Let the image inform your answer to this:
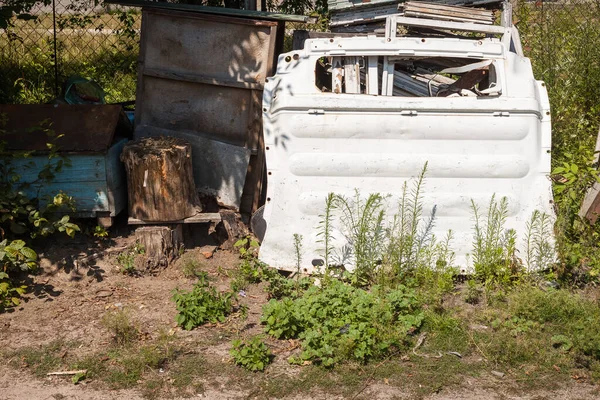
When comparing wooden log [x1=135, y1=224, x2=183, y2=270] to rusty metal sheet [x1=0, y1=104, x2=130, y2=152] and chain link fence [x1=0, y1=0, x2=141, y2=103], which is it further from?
chain link fence [x1=0, y1=0, x2=141, y2=103]

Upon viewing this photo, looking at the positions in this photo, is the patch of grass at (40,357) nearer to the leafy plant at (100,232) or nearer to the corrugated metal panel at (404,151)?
the leafy plant at (100,232)

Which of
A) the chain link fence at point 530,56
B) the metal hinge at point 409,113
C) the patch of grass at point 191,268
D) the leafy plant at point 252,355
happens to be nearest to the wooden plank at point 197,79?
the chain link fence at point 530,56

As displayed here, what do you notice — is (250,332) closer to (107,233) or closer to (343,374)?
(343,374)

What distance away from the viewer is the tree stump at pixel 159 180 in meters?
6.33

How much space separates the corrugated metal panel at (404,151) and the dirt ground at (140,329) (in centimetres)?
82

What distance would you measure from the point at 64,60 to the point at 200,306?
6187mm

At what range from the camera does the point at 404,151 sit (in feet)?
19.5

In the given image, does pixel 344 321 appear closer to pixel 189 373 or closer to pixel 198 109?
pixel 189 373

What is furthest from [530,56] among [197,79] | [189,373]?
[189,373]

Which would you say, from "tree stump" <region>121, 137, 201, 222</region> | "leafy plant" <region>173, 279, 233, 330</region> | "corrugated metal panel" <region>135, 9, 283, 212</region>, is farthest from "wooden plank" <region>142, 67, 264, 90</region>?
"leafy plant" <region>173, 279, 233, 330</region>

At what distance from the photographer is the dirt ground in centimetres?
468

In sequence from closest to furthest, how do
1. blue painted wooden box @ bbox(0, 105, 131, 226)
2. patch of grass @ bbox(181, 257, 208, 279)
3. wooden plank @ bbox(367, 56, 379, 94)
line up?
wooden plank @ bbox(367, 56, 379, 94)
patch of grass @ bbox(181, 257, 208, 279)
blue painted wooden box @ bbox(0, 105, 131, 226)

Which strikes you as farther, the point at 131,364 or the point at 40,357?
the point at 40,357

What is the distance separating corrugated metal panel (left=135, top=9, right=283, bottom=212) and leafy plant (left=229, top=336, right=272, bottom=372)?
7.13 feet
